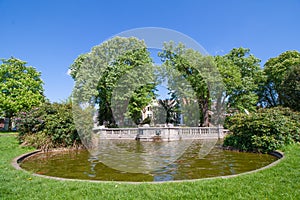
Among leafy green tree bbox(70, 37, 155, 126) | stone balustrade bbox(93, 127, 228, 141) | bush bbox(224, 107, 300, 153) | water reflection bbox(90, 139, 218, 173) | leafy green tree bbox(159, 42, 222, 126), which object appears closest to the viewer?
water reflection bbox(90, 139, 218, 173)

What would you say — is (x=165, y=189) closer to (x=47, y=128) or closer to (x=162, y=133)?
(x=47, y=128)

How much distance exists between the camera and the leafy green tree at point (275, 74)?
2466 cm

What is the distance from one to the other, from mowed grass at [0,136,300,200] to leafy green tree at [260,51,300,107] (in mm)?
23507

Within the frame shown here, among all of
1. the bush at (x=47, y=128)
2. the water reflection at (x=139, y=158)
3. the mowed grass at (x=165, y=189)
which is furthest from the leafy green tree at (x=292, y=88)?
the bush at (x=47, y=128)

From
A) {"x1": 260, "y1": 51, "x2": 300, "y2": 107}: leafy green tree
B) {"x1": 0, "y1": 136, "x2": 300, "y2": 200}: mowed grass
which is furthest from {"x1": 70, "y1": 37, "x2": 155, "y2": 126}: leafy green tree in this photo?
{"x1": 260, "y1": 51, "x2": 300, "y2": 107}: leafy green tree

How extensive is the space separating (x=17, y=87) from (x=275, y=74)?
3329 centimetres

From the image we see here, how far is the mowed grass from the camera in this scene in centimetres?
294

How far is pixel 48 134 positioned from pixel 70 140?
1.02 meters

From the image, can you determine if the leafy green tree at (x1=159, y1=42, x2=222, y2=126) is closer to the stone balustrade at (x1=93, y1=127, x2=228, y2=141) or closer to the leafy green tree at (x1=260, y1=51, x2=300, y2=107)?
the stone balustrade at (x1=93, y1=127, x2=228, y2=141)

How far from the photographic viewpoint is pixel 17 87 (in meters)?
23.8

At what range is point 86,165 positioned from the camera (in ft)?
19.4

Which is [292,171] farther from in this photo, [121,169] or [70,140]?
[70,140]

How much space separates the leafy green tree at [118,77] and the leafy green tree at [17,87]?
30.3ft

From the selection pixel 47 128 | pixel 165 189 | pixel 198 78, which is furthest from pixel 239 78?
pixel 165 189
